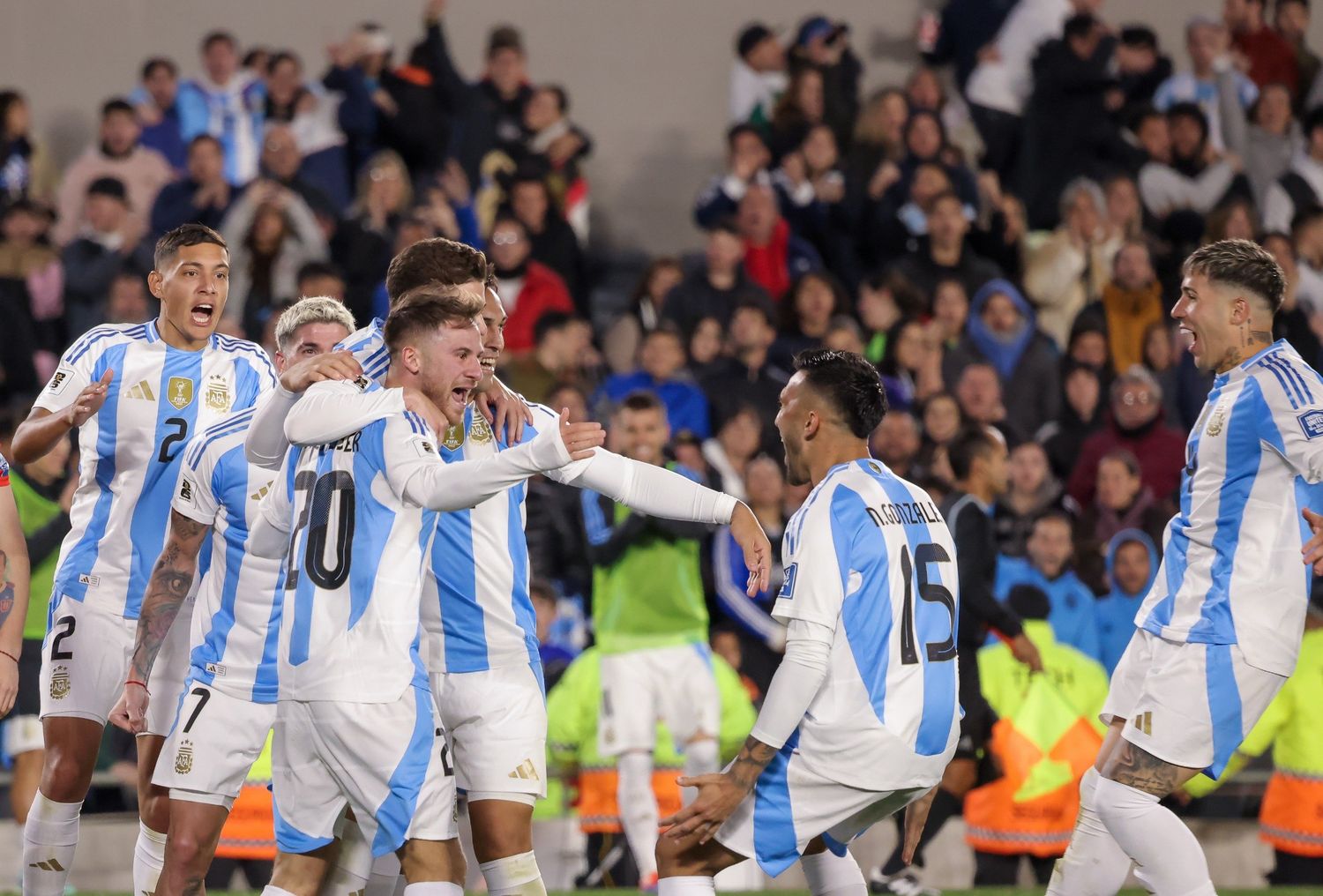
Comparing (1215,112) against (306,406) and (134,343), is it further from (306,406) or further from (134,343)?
(306,406)

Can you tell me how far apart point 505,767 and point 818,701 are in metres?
1.00

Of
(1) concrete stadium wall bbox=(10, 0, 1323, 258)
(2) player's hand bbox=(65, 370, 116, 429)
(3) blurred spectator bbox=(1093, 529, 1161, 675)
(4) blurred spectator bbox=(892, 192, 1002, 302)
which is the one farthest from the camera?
(1) concrete stadium wall bbox=(10, 0, 1323, 258)

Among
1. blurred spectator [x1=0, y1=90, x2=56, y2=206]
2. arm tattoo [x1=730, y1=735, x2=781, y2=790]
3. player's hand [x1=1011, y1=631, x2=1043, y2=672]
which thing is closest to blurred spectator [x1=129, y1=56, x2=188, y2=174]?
blurred spectator [x1=0, y1=90, x2=56, y2=206]

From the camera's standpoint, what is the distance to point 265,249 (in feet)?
38.3

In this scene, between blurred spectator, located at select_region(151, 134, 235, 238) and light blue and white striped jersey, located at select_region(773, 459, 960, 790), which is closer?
light blue and white striped jersey, located at select_region(773, 459, 960, 790)

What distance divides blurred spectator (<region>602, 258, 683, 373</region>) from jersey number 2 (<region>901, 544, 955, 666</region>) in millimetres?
6636

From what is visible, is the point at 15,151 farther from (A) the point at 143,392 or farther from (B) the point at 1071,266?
(B) the point at 1071,266

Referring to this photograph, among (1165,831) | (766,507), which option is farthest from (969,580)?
(1165,831)

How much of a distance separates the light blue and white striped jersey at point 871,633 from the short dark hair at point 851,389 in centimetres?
20

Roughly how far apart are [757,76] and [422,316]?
9.45m

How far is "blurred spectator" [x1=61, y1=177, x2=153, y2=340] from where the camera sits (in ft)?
38.5

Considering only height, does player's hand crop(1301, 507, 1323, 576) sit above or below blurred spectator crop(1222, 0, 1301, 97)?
below

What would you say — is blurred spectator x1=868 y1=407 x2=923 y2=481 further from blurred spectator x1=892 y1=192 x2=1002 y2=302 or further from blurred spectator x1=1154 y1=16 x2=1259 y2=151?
blurred spectator x1=1154 y1=16 x2=1259 y2=151

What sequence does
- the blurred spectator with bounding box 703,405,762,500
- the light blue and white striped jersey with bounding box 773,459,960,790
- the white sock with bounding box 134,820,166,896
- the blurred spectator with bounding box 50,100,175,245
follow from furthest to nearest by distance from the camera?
the blurred spectator with bounding box 50,100,175,245
the blurred spectator with bounding box 703,405,762,500
the white sock with bounding box 134,820,166,896
the light blue and white striped jersey with bounding box 773,459,960,790
